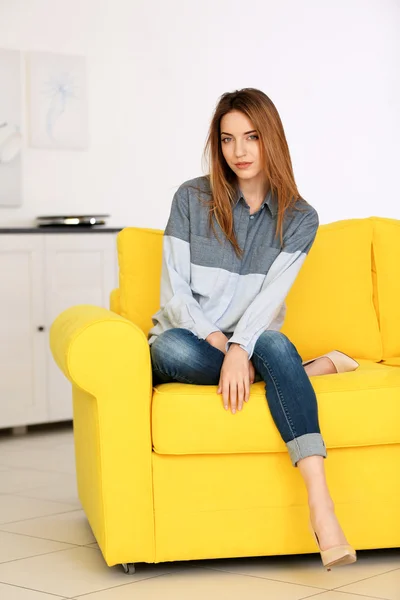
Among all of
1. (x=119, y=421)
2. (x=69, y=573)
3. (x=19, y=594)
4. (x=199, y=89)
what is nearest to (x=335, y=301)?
(x=119, y=421)

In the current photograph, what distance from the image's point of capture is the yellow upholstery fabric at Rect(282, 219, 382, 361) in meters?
2.93

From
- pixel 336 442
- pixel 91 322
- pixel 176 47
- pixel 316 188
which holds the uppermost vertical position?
pixel 176 47

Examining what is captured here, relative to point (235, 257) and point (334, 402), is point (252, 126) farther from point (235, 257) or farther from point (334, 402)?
point (334, 402)

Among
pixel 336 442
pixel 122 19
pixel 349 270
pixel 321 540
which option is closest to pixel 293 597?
pixel 321 540

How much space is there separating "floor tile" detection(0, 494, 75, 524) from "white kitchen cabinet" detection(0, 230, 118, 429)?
996 millimetres

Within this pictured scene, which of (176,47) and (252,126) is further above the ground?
(176,47)

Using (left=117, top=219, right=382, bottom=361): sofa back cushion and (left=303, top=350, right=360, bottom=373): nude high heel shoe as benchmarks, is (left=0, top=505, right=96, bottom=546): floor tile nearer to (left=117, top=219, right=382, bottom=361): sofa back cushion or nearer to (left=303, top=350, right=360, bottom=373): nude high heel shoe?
(left=117, top=219, right=382, bottom=361): sofa back cushion

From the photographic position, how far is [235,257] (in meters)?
2.61

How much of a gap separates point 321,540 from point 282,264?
765mm

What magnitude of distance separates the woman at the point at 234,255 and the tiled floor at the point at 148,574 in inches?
19.2

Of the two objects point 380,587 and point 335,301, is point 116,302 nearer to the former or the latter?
point 335,301

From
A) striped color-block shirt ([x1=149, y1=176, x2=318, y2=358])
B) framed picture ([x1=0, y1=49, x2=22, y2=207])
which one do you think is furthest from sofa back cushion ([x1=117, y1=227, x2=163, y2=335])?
framed picture ([x1=0, y1=49, x2=22, y2=207])

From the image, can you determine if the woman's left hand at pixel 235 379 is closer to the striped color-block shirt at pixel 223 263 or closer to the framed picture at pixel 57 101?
the striped color-block shirt at pixel 223 263

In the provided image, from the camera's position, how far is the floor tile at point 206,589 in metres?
2.18
